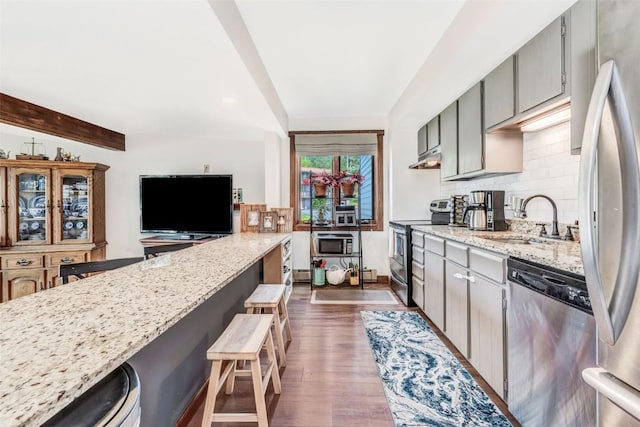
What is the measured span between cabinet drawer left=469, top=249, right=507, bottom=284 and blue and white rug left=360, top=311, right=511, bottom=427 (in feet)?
2.46

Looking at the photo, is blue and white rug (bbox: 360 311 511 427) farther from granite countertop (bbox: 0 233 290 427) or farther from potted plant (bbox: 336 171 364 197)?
potted plant (bbox: 336 171 364 197)

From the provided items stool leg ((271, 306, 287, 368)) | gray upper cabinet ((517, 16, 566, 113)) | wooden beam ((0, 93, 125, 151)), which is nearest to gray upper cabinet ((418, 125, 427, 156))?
gray upper cabinet ((517, 16, 566, 113))

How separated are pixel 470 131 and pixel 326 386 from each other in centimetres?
250

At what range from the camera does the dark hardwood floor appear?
1.66 m

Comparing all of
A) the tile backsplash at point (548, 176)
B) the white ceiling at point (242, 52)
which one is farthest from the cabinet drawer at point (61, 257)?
the tile backsplash at point (548, 176)

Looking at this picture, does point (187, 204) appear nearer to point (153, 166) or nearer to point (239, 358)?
point (153, 166)

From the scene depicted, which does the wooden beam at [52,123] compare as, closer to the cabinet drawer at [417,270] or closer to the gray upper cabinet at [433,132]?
the cabinet drawer at [417,270]

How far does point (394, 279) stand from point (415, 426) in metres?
2.47

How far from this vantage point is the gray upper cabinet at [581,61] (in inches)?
58.7

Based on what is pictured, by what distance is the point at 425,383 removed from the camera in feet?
6.38

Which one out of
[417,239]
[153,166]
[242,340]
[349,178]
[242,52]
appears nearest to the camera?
[242,340]

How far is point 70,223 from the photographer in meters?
4.00

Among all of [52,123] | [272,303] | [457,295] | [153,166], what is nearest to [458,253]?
[457,295]

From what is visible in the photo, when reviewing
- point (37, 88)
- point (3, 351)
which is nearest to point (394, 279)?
point (3, 351)
